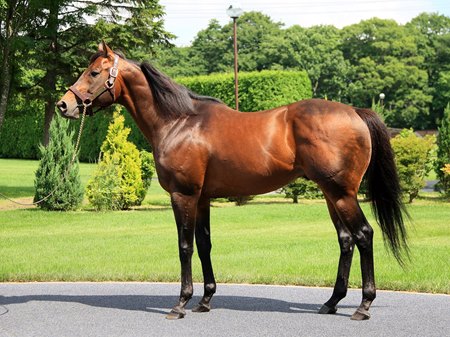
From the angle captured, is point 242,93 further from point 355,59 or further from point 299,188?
point 355,59

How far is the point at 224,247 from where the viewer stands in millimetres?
12727

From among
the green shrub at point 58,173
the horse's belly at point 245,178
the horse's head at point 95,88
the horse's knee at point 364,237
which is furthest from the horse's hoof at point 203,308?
the green shrub at point 58,173

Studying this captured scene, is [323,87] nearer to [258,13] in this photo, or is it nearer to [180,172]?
[258,13]

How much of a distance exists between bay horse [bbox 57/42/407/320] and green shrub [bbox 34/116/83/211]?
514 inches

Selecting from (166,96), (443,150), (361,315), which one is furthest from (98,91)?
(443,150)

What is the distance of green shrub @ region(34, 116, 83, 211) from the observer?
19.8 m

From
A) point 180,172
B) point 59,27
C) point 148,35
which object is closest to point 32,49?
point 59,27

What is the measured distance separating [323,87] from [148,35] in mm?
46875

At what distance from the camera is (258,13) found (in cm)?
7694

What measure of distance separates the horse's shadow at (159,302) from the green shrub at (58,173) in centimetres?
1212

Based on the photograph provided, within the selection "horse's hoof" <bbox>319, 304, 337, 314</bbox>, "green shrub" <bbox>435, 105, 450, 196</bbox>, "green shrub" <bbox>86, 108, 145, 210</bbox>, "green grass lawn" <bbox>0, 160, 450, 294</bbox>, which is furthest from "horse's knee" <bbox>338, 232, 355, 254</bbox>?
"green shrub" <bbox>435, 105, 450, 196</bbox>

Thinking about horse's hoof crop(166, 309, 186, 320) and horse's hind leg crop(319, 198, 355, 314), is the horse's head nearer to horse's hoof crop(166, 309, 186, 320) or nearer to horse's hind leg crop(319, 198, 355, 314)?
horse's hoof crop(166, 309, 186, 320)

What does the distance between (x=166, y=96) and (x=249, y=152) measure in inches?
41.2

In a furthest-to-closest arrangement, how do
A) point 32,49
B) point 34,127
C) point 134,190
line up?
point 34,127 → point 32,49 → point 134,190
